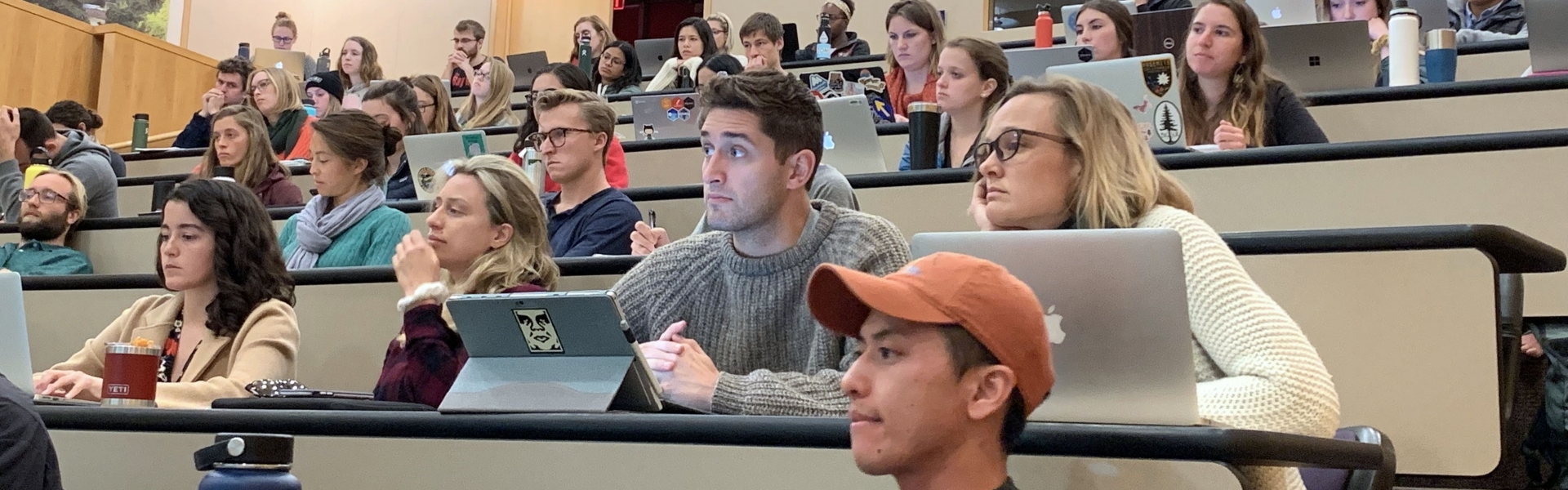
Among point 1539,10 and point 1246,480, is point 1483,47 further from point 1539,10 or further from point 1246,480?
point 1246,480

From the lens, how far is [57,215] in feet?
13.8

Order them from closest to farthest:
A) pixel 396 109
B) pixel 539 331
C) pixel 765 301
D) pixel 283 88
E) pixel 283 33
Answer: pixel 539 331 < pixel 765 301 < pixel 396 109 < pixel 283 88 < pixel 283 33

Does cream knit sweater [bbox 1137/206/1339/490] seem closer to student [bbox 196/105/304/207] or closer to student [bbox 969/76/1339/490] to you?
student [bbox 969/76/1339/490]

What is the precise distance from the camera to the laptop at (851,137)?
3678 mm

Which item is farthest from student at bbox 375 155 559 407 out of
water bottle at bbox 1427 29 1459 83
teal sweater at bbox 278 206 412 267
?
water bottle at bbox 1427 29 1459 83

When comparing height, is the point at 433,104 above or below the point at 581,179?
above

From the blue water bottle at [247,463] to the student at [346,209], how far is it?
6.25 ft

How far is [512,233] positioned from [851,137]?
1255 mm

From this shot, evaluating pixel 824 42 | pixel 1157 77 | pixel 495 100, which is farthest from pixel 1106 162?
pixel 824 42

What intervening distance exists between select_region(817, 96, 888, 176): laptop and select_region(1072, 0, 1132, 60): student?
109 cm

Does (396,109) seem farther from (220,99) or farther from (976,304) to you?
(976,304)

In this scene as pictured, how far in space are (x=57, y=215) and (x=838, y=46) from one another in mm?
4042

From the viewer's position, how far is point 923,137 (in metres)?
3.51

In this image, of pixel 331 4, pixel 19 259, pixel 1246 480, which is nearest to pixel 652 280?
pixel 1246 480
